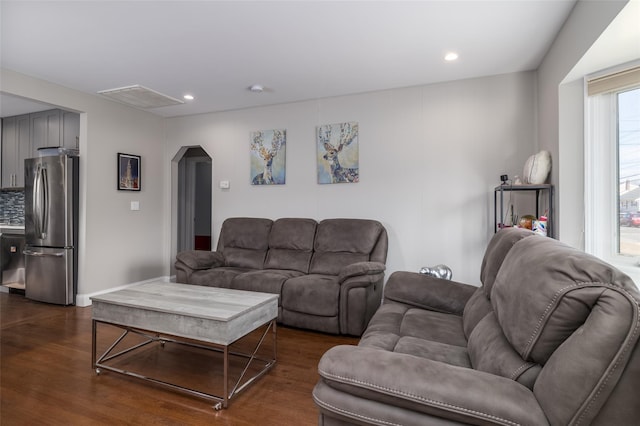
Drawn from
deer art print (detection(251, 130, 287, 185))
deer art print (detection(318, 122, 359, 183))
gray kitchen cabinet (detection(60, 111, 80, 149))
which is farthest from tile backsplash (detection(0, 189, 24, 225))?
deer art print (detection(318, 122, 359, 183))

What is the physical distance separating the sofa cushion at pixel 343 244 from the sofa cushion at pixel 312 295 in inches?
14.0

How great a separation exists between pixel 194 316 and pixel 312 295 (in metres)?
1.33

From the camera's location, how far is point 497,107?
3412 mm

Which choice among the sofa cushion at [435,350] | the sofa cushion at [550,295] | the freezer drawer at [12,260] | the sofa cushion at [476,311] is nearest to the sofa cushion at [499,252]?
the sofa cushion at [476,311]

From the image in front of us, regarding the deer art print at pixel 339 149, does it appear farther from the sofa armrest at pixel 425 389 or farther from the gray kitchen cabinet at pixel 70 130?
the gray kitchen cabinet at pixel 70 130

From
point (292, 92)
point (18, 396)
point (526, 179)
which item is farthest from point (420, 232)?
point (18, 396)

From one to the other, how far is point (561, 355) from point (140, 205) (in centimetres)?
497

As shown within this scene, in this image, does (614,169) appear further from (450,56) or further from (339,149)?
(339,149)

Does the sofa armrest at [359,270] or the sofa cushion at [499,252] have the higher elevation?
the sofa cushion at [499,252]

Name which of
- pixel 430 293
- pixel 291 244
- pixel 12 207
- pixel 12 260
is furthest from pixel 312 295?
pixel 12 207

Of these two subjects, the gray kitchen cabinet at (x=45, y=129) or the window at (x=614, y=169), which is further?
the gray kitchen cabinet at (x=45, y=129)

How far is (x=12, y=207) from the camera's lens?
5.27m

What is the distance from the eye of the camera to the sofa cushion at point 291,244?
381 centimetres

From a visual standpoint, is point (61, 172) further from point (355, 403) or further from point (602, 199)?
point (602, 199)
